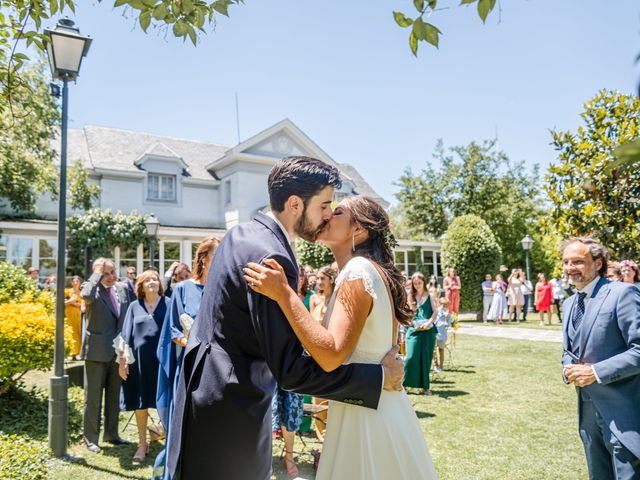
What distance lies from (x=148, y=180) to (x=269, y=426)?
26.7 metres

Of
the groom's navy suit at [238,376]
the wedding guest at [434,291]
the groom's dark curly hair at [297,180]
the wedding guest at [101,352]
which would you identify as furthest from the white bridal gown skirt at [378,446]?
the wedding guest at [434,291]

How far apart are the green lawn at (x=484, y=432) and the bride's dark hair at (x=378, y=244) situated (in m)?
3.63

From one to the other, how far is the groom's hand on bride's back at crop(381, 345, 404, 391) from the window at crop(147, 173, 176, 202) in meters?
26.2

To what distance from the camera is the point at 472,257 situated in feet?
83.9

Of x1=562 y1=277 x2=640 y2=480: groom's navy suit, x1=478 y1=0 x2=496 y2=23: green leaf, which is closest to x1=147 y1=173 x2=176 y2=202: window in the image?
x1=562 y1=277 x2=640 y2=480: groom's navy suit

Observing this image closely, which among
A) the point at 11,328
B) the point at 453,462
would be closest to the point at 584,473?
the point at 453,462

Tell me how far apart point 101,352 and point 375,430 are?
5241 millimetres

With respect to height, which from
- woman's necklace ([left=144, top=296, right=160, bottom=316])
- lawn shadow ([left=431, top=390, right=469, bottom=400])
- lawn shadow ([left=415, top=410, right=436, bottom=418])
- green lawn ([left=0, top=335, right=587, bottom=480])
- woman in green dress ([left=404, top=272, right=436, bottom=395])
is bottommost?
lawn shadow ([left=431, top=390, right=469, bottom=400])

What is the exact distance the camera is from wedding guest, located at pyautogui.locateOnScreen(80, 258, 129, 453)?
6488 millimetres

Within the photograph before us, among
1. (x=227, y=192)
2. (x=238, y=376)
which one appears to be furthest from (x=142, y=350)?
(x=227, y=192)

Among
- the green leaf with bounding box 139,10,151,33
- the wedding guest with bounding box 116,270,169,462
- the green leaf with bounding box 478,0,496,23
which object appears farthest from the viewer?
the wedding guest with bounding box 116,270,169,462

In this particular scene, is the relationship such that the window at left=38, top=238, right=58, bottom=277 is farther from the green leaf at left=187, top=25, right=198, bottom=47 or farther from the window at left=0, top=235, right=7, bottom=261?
the green leaf at left=187, top=25, right=198, bottom=47

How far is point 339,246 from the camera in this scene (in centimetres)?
280

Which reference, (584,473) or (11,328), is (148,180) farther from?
(584,473)
